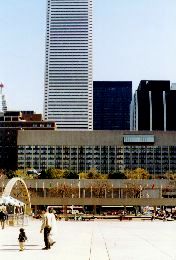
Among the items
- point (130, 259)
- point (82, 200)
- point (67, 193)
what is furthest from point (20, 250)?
point (67, 193)

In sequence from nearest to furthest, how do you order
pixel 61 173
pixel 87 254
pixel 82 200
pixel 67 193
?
pixel 87 254
pixel 82 200
pixel 67 193
pixel 61 173

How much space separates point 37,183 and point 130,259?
147252mm

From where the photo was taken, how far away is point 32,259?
58.1 ft

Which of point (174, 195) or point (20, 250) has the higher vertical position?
point (20, 250)

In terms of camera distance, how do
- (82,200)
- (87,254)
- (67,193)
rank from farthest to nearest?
(67,193)
(82,200)
(87,254)

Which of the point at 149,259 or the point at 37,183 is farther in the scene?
the point at 37,183

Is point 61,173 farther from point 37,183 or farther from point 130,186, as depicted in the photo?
point 130,186

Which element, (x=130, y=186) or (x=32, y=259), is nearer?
(x=32, y=259)

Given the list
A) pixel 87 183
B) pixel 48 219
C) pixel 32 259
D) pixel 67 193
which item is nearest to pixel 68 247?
pixel 48 219

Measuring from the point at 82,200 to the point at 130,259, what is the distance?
9708 cm

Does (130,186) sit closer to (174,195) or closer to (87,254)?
(174,195)

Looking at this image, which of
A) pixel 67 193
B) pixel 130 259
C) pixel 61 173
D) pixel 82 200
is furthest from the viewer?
pixel 61 173

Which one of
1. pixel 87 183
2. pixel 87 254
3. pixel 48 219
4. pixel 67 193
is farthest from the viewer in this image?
pixel 87 183

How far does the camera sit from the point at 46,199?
11544 centimetres
